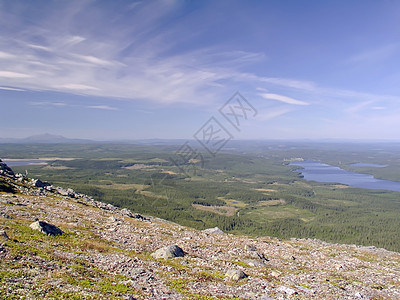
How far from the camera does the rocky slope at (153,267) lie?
15.9 metres

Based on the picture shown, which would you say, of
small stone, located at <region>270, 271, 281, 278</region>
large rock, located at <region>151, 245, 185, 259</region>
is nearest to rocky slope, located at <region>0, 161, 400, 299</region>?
large rock, located at <region>151, 245, 185, 259</region>

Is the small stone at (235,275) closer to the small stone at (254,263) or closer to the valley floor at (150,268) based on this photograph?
the valley floor at (150,268)

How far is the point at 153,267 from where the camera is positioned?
21.9m

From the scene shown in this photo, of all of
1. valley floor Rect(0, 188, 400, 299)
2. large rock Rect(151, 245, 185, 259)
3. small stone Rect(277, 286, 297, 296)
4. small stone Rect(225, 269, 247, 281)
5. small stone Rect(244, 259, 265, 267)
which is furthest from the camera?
small stone Rect(244, 259, 265, 267)

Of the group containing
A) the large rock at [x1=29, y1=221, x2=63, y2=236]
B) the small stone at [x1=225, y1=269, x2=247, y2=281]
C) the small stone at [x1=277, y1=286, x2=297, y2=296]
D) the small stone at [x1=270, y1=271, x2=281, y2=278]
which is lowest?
the small stone at [x1=270, y1=271, x2=281, y2=278]

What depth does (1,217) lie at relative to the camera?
2742cm

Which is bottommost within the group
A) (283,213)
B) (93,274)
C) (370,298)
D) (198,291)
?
(283,213)

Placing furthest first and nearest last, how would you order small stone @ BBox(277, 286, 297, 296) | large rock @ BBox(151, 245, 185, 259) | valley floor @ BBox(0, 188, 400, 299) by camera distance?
large rock @ BBox(151, 245, 185, 259)
small stone @ BBox(277, 286, 297, 296)
valley floor @ BBox(0, 188, 400, 299)

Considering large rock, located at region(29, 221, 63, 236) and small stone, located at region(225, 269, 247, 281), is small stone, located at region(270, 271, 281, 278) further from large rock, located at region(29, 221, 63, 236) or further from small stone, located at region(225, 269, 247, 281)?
large rock, located at region(29, 221, 63, 236)

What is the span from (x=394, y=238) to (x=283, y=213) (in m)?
67.0

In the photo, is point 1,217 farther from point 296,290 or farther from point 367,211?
point 367,211

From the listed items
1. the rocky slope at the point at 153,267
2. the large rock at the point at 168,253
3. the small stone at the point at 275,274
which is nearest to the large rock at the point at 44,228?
the rocky slope at the point at 153,267

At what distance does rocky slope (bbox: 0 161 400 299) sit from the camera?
15.9 metres

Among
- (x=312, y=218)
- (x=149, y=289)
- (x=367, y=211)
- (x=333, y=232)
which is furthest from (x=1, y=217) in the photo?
(x=367, y=211)
